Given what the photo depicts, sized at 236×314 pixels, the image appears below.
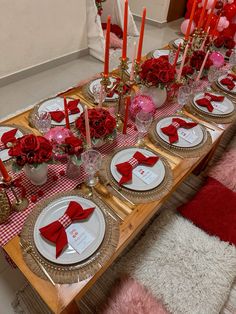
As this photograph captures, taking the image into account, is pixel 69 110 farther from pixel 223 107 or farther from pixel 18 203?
pixel 223 107

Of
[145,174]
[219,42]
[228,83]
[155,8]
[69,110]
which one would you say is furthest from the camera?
[155,8]

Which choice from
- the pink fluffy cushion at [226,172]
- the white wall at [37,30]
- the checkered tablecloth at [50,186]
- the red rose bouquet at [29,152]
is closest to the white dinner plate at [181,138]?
the checkered tablecloth at [50,186]

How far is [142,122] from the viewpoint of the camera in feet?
3.66

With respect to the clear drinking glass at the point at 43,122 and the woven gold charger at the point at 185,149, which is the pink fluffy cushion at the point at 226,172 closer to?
the woven gold charger at the point at 185,149

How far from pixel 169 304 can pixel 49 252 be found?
567 millimetres

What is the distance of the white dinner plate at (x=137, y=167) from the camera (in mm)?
948

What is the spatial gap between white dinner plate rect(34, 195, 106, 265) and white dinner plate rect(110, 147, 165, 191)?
0.16 meters

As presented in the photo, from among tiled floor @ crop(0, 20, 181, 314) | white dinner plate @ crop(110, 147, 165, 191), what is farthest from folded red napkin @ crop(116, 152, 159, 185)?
tiled floor @ crop(0, 20, 181, 314)

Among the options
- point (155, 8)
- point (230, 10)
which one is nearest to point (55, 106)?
point (230, 10)

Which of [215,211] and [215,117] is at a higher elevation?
[215,117]

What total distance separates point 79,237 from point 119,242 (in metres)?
0.13

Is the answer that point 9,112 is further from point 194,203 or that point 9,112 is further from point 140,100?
point 194,203

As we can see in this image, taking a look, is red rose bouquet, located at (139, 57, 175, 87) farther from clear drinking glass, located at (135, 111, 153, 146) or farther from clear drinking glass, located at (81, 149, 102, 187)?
clear drinking glass, located at (81, 149, 102, 187)

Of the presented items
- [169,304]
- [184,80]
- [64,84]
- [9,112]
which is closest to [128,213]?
[169,304]
